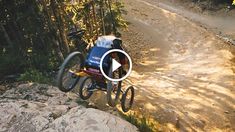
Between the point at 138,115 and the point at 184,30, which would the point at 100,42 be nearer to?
the point at 138,115

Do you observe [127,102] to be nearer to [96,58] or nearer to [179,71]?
[96,58]

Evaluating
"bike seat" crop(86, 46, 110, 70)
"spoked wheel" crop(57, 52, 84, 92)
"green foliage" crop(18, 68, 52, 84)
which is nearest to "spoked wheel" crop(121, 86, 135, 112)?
"spoked wheel" crop(57, 52, 84, 92)

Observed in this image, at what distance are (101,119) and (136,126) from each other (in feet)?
5.14

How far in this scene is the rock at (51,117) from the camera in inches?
353

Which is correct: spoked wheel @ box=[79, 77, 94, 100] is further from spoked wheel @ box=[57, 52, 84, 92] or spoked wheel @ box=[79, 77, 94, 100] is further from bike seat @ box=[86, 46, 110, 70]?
bike seat @ box=[86, 46, 110, 70]

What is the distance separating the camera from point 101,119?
30.6 ft

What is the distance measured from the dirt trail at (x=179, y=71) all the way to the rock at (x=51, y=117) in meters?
3.03

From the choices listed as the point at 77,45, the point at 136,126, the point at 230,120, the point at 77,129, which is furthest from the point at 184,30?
the point at 77,129

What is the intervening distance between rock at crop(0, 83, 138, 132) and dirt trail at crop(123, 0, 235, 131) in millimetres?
3026

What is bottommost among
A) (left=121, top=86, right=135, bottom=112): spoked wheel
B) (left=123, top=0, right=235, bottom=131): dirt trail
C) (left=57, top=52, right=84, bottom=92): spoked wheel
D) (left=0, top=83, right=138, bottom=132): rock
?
(left=123, top=0, right=235, bottom=131): dirt trail

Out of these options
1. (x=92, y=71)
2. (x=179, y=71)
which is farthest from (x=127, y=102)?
(x=179, y=71)

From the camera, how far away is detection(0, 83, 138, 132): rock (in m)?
8.98

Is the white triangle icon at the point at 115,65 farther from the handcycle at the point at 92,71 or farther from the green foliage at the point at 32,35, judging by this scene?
the green foliage at the point at 32,35

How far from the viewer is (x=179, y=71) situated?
64.9ft
